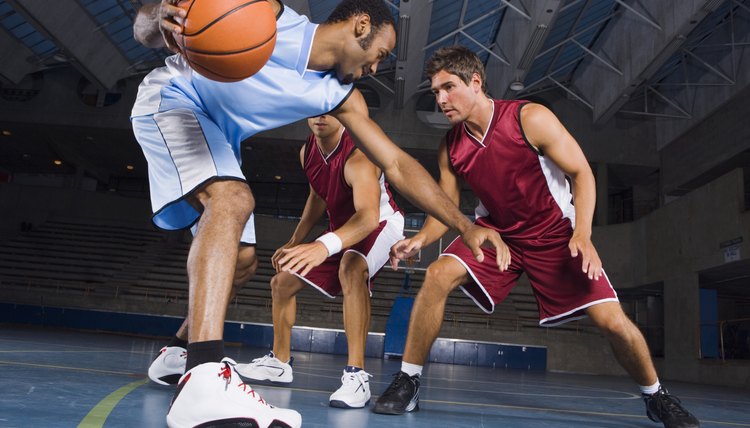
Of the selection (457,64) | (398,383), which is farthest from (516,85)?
(398,383)

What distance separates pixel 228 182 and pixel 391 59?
748 inches

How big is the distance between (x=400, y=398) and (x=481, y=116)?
1.65m

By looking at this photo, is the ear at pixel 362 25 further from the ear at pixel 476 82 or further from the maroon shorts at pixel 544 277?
the maroon shorts at pixel 544 277

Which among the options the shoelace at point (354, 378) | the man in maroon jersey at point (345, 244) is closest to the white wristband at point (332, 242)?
the man in maroon jersey at point (345, 244)

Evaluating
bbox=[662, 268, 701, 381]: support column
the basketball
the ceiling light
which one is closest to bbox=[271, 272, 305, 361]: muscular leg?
the basketball

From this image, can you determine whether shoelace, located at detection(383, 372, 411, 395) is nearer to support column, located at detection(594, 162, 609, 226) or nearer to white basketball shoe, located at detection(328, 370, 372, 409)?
white basketball shoe, located at detection(328, 370, 372, 409)

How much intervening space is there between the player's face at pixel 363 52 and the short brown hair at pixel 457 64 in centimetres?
95

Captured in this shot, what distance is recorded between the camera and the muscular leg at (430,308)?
3078 millimetres

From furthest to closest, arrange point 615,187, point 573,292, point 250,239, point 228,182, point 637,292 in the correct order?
point 615,187 < point 637,292 < point 573,292 < point 250,239 < point 228,182

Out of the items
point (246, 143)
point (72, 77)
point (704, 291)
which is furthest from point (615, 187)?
point (72, 77)

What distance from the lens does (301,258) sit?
206cm

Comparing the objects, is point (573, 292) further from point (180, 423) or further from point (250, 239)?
point (180, 423)

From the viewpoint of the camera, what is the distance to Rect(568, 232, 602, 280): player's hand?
9.25 feet

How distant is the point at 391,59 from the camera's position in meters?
20.2
